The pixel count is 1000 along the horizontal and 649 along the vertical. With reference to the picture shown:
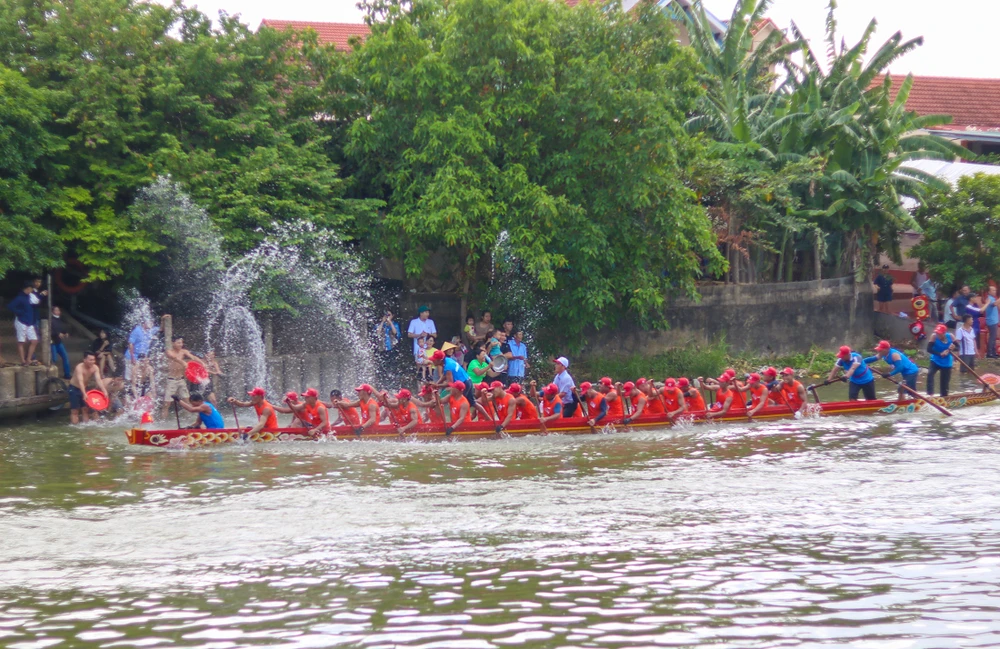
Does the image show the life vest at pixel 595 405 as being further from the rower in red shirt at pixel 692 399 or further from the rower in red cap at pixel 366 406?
the rower in red cap at pixel 366 406

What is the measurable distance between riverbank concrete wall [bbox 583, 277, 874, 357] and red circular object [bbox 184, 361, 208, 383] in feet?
27.0

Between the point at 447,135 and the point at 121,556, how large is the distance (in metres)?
11.6

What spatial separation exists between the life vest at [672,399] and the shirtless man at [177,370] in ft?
24.8

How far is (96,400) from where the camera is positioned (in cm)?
1748

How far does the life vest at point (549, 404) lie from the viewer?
16.5 m

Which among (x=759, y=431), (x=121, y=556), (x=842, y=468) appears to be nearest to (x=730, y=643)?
(x=121, y=556)

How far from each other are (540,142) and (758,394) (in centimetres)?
677

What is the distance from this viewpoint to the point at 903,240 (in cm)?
2758

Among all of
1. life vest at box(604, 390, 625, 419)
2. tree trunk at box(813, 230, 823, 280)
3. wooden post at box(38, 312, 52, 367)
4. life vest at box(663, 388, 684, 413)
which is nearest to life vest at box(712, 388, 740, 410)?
life vest at box(663, 388, 684, 413)

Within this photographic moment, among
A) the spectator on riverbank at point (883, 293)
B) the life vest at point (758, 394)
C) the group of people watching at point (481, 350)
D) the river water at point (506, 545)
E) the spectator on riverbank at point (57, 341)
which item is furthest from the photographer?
the spectator on riverbank at point (883, 293)

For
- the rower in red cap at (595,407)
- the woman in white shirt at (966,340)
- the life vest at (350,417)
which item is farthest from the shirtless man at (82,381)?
the woman in white shirt at (966,340)

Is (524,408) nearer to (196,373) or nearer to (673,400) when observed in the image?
(673,400)

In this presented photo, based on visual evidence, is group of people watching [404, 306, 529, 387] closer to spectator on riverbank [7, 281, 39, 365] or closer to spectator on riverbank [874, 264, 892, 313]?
spectator on riverbank [7, 281, 39, 365]

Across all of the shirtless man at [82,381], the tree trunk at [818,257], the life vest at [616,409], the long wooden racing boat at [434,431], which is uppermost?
the tree trunk at [818,257]
